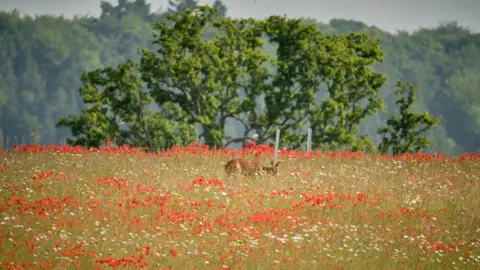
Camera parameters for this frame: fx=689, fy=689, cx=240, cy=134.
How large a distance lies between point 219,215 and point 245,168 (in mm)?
4215

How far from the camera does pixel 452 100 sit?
147 metres

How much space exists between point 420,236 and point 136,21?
15718cm

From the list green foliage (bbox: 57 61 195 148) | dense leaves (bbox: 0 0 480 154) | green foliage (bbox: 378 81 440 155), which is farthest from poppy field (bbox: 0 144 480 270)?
green foliage (bbox: 378 81 440 155)

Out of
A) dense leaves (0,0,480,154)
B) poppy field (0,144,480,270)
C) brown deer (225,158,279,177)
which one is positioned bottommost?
poppy field (0,144,480,270)

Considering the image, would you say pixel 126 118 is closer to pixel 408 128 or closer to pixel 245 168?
pixel 408 128

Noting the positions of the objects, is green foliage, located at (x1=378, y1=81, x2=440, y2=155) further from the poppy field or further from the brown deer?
the brown deer

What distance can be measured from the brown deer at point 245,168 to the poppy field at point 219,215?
30cm

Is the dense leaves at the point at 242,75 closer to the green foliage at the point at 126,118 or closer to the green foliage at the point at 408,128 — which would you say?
the green foliage at the point at 126,118

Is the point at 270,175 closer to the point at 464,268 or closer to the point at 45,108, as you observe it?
the point at 464,268

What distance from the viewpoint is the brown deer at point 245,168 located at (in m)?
17.9

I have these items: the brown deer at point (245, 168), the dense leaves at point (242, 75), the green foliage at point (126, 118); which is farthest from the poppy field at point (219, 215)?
the green foliage at point (126, 118)

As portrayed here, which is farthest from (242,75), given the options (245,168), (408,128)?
(245,168)

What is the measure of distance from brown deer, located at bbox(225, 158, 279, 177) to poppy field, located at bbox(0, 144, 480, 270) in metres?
0.30

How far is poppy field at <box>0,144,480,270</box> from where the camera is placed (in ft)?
38.0
